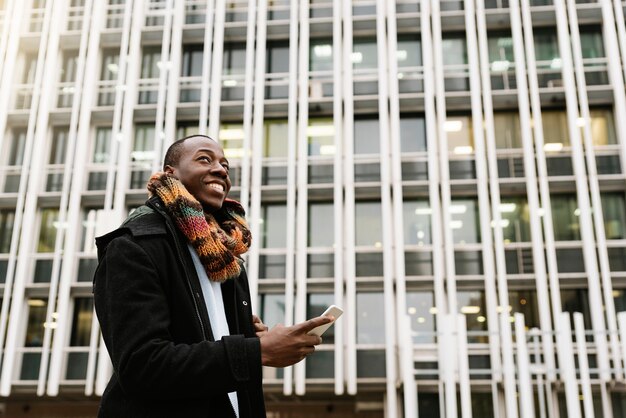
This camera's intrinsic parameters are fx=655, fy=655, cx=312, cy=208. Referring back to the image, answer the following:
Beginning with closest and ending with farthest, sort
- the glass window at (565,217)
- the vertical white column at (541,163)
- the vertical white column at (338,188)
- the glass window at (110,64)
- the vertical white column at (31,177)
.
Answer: the vertical white column at (541,163)
the vertical white column at (338,188)
the vertical white column at (31,177)
the glass window at (565,217)
the glass window at (110,64)

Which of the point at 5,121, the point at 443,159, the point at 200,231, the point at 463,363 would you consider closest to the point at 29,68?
the point at 5,121

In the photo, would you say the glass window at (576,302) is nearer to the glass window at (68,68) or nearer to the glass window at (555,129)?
the glass window at (555,129)

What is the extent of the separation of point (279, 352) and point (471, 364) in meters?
16.7

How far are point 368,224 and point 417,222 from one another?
1.46 m

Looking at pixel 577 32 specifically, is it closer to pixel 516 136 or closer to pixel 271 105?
pixel 516 136

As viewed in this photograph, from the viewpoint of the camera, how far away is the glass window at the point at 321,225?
64.0ft

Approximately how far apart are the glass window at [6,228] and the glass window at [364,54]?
12.0m

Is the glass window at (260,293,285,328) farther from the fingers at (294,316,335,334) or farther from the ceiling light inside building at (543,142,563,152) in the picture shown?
the fingers at (294,316,335,334)

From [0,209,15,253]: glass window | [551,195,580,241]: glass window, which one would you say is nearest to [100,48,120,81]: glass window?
[0,209,15,253]: glass window

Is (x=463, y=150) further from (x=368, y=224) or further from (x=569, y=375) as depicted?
(x=569, y=375)

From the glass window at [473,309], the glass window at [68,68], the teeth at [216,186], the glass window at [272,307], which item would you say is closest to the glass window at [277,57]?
the glass window at [68,68]

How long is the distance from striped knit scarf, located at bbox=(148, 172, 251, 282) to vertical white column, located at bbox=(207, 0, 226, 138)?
711 inches

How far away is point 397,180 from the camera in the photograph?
19219 millimetres

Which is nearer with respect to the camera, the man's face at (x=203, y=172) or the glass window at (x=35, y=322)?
the man's face at (x=203, y=172)
